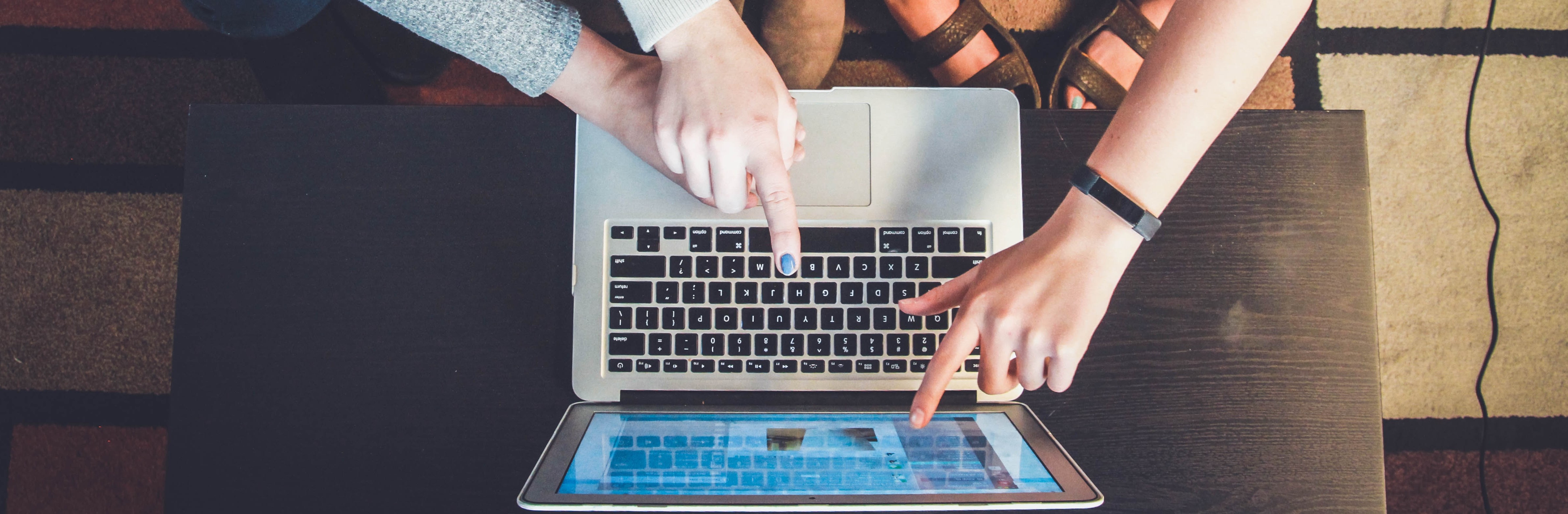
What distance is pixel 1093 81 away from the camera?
995 mm

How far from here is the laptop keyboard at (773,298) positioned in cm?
57

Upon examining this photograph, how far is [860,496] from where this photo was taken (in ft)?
1.46

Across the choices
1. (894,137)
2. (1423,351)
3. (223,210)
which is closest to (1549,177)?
(1423,351)

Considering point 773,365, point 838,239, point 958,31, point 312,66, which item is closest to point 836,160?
point 838,239

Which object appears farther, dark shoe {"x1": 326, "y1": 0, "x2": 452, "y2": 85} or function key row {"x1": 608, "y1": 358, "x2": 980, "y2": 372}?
dark shoe {"x1": 326, "y1": 0, "x2": 452, "y2": 85}

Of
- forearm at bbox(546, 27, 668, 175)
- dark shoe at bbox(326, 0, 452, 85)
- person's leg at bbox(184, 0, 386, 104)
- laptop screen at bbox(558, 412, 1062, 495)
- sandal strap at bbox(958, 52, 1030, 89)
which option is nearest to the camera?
laptop screen at bbox(558, 412, 1062, 495)

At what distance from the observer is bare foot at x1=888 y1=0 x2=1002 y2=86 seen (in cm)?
100

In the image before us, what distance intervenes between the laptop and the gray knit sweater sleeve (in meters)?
0.07

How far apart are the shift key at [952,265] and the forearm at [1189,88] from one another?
12cm

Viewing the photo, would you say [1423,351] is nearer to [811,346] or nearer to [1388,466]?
[1388,466]

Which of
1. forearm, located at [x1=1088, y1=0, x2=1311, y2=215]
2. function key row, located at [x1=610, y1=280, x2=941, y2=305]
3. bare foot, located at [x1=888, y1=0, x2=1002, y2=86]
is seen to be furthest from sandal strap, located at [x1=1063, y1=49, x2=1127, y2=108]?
function key row, located at [x1=610, y1=280, x2=941, y2=305]

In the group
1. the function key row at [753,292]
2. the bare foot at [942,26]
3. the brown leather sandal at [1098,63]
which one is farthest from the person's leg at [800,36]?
the function key row at [753,292]

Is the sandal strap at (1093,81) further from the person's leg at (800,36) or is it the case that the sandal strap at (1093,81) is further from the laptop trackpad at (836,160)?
the laptop trackpad at (836,160)

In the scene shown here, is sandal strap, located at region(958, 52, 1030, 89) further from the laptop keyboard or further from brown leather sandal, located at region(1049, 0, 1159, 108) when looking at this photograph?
the laptop keyboard
